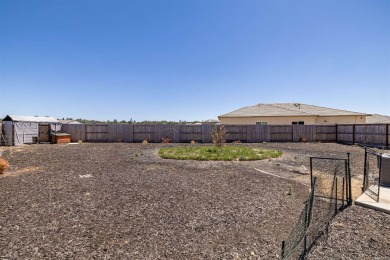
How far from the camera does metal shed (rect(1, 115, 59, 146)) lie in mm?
19469

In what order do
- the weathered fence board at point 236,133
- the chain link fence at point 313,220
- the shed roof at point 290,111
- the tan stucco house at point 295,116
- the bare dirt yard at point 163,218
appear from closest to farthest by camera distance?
the chain link fence at point 313,220 < the bare dirt yard at point 163,218 < the weathered fence board at point 236,133 < the tan stucco house at point 295,116 < the shed roof at point 290,111

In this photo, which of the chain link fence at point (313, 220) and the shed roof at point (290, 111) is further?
the shed roof at point (290, 111)

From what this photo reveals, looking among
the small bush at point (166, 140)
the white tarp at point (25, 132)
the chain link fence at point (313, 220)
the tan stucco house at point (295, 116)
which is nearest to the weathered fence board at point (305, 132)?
the tan stucco house at point (295, 116)

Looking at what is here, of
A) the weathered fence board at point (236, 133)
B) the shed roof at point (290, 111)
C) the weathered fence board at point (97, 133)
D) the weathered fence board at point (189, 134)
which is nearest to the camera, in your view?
the weathered fence board at point (236, 133)

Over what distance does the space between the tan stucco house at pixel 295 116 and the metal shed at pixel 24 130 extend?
64.3ft

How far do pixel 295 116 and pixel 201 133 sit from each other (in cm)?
1143

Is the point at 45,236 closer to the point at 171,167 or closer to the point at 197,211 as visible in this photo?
the point at 197,211

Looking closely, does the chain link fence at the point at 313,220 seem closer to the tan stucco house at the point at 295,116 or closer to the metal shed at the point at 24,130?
the tan stucco house at the point at 295,116

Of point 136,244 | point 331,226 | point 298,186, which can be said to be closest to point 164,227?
point 136,244

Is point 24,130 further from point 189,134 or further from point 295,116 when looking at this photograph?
point 295,116

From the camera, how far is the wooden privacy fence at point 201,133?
2256 centimetres

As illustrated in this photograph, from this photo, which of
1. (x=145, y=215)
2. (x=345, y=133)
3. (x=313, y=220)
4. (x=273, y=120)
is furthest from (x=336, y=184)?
(x=273, y=120)

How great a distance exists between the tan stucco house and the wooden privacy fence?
131 inches

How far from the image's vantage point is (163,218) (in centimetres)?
440
